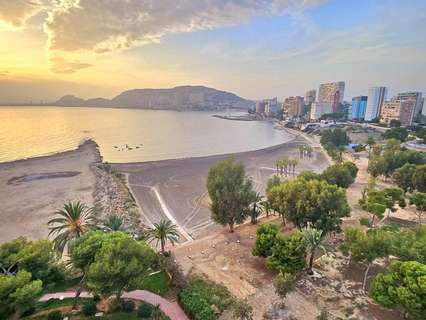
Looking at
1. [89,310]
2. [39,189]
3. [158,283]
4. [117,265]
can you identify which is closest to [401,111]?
[158,283]

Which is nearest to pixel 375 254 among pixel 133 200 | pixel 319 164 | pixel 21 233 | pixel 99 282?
pixel 99 282

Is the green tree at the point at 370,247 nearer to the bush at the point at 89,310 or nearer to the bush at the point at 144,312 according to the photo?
the bush at the point at 144,312

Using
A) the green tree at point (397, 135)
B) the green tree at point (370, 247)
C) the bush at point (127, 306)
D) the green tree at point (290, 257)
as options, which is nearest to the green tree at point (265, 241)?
the green tree at point (290, 257)

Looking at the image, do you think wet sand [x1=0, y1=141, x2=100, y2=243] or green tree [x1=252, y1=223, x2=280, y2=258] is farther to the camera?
wet sand [x1=0, y1=141, x2=100, y2=243]

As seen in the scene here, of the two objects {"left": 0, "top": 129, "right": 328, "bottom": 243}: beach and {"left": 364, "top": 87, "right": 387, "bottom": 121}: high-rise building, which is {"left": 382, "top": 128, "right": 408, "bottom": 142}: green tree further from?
{"left": 364, "top": 87, "right": 387, "bottom": 121}: high-rise building

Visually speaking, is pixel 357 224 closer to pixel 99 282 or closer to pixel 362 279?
pixel 362 279

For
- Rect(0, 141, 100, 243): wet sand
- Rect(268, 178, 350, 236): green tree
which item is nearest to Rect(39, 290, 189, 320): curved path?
Rect(268, 178, 350, 236): green tree
